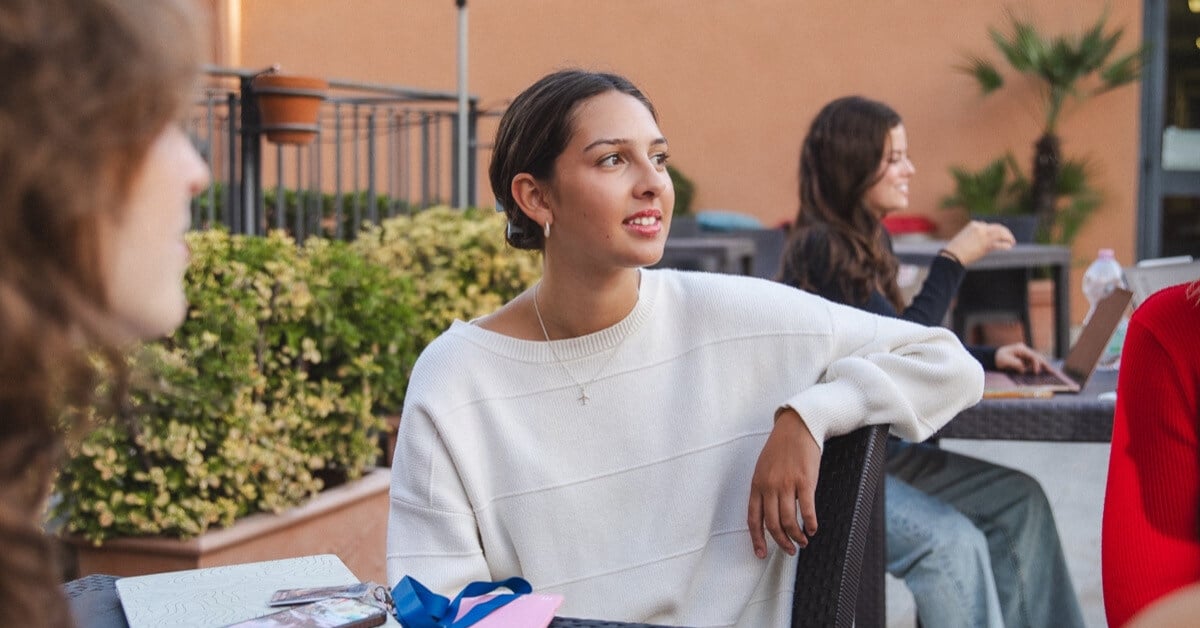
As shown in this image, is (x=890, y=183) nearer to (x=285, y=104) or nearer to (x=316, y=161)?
(x=285, y=104)

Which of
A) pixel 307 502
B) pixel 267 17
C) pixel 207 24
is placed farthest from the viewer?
pixel 267 17

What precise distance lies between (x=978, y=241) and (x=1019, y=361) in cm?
49

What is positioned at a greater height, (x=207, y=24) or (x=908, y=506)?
(x=207, y=24)

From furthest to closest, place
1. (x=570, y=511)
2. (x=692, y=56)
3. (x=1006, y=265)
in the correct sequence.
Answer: (x=692, y=56)
(x=1006, y=265)
(x=570, y=511)

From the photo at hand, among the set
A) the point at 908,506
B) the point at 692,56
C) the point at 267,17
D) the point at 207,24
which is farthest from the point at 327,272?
the point at 267,17

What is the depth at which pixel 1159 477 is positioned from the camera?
5.49ft

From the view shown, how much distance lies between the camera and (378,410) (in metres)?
4.06

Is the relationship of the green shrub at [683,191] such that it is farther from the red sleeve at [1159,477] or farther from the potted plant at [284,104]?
the red sleeve at [1159,477]

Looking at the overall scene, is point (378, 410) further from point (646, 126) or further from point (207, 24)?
point (207, 24)

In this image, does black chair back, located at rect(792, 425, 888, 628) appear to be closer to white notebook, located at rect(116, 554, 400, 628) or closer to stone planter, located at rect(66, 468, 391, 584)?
white notebook, located at rect(116, 554, 400, 628)

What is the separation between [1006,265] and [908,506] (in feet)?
11.6

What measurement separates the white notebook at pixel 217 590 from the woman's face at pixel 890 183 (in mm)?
2337

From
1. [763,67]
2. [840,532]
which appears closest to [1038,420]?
[840,532]

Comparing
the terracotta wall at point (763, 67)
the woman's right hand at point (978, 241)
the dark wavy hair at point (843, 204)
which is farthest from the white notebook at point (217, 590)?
the terracotta wall at point (763, 67)
